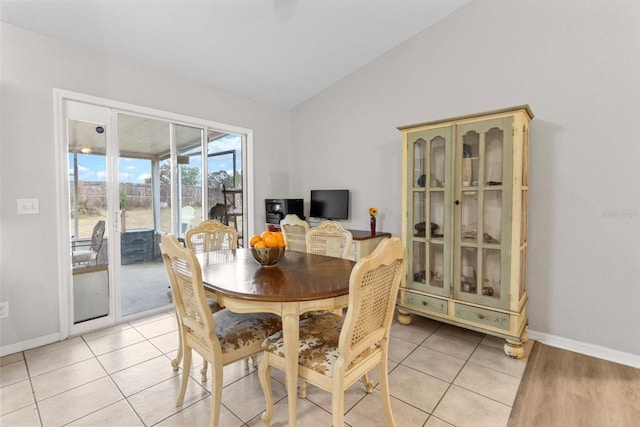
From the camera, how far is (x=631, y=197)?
7.23 feet

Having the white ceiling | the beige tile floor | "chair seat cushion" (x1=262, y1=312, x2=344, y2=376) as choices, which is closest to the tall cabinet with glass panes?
the beige tile floor

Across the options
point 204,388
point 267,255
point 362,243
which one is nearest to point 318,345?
point 267,255

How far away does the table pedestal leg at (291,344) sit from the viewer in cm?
143

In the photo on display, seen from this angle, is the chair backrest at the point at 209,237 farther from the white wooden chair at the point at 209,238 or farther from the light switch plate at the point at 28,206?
the light switch plate at the point at 28,206

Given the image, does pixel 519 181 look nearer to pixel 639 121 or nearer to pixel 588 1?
pixel 639 121

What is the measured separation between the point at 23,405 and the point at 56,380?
0.79 ft

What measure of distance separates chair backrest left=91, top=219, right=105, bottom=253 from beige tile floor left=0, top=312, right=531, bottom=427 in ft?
2.60

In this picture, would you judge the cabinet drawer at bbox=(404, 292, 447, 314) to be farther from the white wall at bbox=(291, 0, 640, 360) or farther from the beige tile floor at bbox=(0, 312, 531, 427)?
the white wall at bbox=(291, 0, 640, 360)

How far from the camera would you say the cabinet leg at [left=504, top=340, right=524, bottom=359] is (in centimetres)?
230

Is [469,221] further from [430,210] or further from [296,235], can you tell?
[296,235]

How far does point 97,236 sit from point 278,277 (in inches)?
84.8

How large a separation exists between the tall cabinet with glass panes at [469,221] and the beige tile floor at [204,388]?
1.04ft

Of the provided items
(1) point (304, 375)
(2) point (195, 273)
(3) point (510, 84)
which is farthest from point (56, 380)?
(3) point (510, 84)

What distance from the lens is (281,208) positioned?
3889 mm
